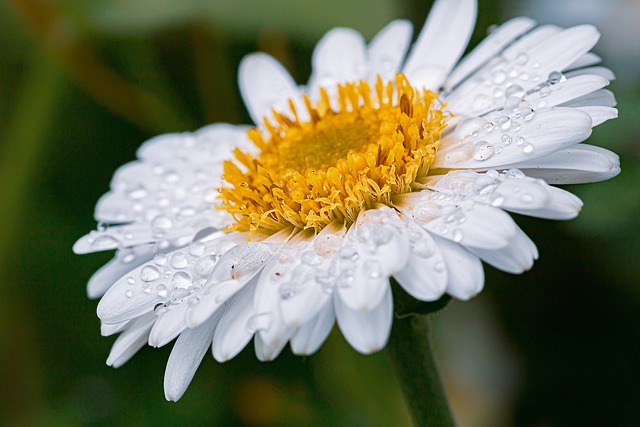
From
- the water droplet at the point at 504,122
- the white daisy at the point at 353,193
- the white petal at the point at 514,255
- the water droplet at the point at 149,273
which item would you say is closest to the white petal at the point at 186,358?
the white daisy at the point at 353,193

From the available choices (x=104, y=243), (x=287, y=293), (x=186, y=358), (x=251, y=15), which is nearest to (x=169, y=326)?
(x=186, y=358)

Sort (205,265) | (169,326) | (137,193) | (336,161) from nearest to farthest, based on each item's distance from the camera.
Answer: (169,326) → (205,265) → (336,161) → (137,193)

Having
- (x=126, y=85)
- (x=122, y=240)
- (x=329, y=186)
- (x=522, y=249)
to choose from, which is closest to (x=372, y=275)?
(x=522, y=249)

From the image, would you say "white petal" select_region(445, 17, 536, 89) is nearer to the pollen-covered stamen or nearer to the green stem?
the pollen-covered stamen

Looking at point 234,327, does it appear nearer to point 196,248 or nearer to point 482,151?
point 196,248

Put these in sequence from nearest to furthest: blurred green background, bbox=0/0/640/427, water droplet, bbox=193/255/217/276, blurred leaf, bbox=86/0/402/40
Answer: water droplet, bbox=193/255/217/276 < blurred green background, bbox=0/0/640/427 < blurred leaf, bbox=86/0/402/40

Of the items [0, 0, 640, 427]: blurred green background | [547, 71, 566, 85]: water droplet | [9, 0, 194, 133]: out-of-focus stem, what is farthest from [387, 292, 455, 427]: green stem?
[9, 0, 194, 133]: out-of-focus stem

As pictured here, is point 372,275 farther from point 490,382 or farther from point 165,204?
point 490,382
